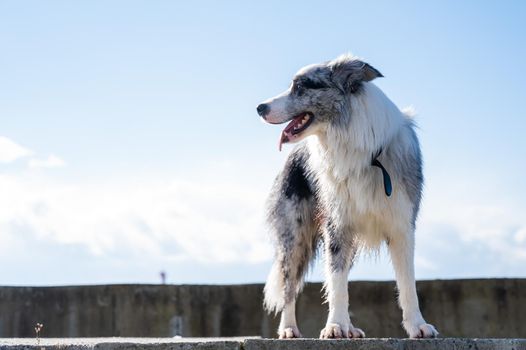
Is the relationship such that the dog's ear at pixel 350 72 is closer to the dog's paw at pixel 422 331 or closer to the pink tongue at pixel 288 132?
the pink tongue at pixel 288 132

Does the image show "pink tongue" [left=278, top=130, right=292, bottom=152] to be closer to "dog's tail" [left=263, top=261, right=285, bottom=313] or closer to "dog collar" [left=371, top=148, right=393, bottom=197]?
"dog collar" [left=371, top=148, right=393, bottom=197]

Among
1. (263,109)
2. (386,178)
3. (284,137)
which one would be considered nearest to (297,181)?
(284,137)

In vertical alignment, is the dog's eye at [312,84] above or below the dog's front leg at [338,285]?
above

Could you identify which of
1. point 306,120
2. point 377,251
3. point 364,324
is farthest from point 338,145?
point 364,324

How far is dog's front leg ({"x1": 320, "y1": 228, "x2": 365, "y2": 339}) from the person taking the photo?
216 inches

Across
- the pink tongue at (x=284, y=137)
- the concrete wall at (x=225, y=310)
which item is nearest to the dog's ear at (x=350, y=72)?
the pink tongue at (x=284, y=137)

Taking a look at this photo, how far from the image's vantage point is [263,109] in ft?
19.4

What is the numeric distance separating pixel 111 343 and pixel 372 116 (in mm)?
2262

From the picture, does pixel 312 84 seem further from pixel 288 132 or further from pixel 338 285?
pixel 338 285

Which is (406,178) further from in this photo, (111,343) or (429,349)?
(111,343)

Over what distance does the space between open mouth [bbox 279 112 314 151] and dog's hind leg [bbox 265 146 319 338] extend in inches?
23.1

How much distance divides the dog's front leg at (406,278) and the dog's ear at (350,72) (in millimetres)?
1081

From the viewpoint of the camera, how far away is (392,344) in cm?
509

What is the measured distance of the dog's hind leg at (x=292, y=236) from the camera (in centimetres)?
643
